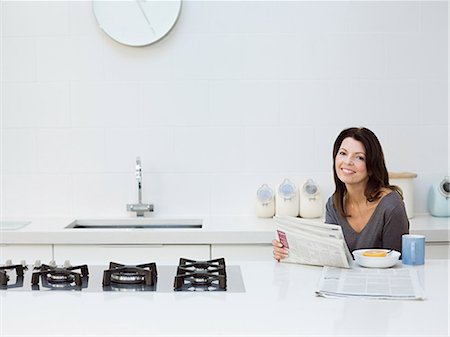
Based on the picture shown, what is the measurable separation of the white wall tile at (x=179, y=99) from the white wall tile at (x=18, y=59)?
0.62m

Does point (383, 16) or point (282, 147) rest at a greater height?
point (383, 16)

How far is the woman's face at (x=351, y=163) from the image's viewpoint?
3.32 metres

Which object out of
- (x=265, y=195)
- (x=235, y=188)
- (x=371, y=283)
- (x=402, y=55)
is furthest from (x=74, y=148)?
(x=371, y=283)

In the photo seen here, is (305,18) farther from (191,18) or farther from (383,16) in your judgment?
(191,18)

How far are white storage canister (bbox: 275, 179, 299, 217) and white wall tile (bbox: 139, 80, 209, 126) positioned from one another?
56 centimetres

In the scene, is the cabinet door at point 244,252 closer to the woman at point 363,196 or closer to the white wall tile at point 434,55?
the woman at point 363,196

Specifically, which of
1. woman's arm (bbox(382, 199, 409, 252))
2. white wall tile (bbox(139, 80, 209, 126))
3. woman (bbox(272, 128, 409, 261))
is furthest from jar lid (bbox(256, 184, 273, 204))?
woman's arm (bbox(382, 199, 409, 252))

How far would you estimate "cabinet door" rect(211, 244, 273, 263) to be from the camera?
149 inches

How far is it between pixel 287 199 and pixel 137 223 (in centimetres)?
81

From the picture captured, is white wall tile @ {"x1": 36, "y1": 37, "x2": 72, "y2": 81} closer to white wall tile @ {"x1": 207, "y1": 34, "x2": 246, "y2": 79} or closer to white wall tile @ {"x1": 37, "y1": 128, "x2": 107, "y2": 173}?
white wall tile @ {"x1": 37, "y1": 128, "x2": 107, "y2": 173}

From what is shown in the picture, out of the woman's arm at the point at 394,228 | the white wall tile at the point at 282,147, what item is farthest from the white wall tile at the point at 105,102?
the woman's arm at the point at 394,228

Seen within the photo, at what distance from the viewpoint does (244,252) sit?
12.4 ft

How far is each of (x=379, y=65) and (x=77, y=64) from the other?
1.65 meters

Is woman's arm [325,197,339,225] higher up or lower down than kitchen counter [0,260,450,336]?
higher up
